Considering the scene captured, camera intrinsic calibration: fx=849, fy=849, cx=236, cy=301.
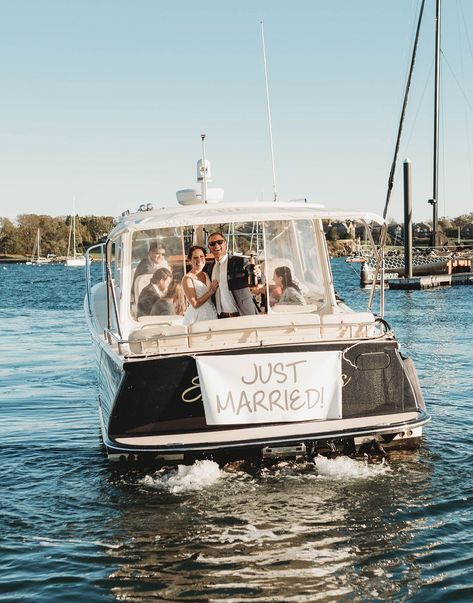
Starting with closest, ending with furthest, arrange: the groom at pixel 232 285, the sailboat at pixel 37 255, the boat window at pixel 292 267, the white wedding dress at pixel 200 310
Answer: the groom at pixel 232 285 < the white wedding dress at pixel 200 310 < the boat window at pixel 292 267 < the sailboat at pixel 37 255

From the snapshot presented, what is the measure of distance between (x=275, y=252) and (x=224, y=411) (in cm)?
267

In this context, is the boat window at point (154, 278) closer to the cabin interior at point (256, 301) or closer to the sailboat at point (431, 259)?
the cabin interior at point (256, 301)

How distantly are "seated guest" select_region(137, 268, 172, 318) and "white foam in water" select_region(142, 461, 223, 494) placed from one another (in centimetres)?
226

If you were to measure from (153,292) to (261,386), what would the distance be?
258 centimetres

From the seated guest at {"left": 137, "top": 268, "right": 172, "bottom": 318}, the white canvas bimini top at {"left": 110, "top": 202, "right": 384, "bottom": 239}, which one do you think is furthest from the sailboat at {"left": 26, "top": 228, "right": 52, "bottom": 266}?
the white canvas bimini top at {"left": 110, "top": 202, "right": 384, "bottom": 239}

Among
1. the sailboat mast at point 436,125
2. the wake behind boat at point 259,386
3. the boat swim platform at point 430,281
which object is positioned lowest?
the boat swim platform at point 430,281

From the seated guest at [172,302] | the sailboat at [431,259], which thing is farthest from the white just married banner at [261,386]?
the sailboat at [431,259]

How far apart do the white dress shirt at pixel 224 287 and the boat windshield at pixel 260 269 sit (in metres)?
0.24

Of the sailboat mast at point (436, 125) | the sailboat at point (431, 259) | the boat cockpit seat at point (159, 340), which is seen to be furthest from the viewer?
the sailboat mast at point (436, 125)

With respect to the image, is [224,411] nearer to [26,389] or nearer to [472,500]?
[472,500]

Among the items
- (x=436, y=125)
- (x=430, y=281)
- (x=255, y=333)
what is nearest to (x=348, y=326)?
(x=255, y=333)

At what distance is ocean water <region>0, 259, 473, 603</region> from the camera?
6.50 meters

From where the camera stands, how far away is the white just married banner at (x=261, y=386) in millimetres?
8273

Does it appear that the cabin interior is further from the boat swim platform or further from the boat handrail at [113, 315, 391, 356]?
the boat swim platform
